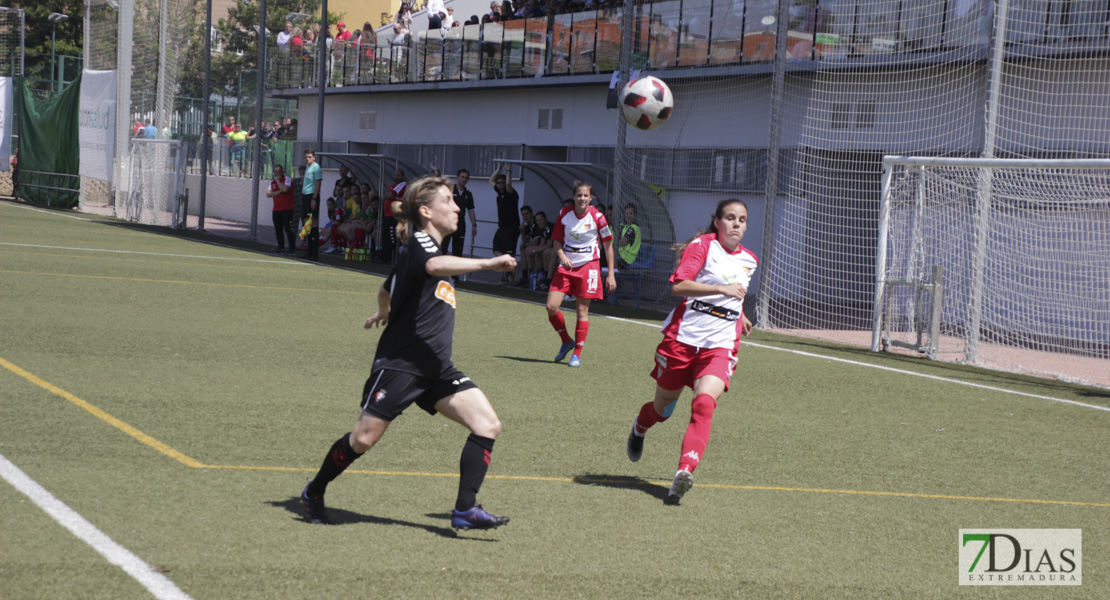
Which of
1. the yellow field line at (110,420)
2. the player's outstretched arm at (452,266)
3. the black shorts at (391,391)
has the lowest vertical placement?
the yellow field line at (110,420)

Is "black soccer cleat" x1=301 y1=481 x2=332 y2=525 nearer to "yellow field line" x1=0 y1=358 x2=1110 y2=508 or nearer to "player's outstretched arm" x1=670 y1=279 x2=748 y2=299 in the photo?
"yellow field line" x1=0 y1=358 x2=1110 y2=508

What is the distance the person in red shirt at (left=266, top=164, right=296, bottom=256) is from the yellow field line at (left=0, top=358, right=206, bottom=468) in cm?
1464

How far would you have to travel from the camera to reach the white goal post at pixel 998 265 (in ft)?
45.4

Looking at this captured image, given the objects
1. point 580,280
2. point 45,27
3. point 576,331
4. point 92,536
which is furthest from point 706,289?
point 45,27

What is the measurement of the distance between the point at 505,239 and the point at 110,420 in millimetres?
14521

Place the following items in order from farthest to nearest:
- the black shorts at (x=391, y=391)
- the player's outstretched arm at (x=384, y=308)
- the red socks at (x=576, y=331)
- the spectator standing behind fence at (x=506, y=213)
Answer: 1. the spectator standing behind fence at (x=506, y=213)
2. the red socks at (x=576, y=331)
3. the player's outstretched arm at (x=384, y=308)
4. the black shorts at (x=391, y=391)

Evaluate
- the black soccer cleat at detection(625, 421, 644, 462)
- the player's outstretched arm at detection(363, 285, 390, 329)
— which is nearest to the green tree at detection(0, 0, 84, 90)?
the black soccer cleat at detection(625, 421, 644, 462)

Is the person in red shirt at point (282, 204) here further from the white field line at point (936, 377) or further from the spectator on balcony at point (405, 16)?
the white field line at point (936, 377)

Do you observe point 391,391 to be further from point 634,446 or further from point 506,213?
point 506,213

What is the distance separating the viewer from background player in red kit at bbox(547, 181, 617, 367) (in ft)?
37.1

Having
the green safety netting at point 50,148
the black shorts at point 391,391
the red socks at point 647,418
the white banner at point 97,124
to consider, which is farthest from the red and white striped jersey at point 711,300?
the green safety netting at point 50,148

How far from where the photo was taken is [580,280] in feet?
37.3

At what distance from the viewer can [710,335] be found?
6535 millimetres

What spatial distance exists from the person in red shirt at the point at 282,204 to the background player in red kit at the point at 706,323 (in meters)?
18.0
